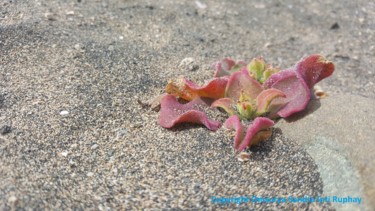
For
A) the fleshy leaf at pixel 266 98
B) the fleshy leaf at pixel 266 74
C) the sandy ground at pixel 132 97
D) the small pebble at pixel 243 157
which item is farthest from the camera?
the fleshy leaf at pixel 266 74

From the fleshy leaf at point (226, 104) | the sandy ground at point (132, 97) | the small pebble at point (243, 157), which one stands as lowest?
the sandy ground at point (132, 97)

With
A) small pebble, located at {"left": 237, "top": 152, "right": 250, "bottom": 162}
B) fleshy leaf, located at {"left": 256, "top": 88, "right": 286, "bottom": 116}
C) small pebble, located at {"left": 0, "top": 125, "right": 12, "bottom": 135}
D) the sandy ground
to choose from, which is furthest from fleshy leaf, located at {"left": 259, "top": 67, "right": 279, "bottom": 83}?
small pebble, located at {"left": 0, "top": 125, "right": 12, "bottom": 135}

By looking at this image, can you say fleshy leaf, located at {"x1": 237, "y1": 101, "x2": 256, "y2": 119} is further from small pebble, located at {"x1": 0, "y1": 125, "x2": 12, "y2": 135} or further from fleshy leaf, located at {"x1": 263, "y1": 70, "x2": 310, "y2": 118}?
small pebble, located at {"x1": 0, "y1": 125, "x2": 12, "y2": 135}

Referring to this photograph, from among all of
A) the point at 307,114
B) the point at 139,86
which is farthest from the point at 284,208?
the point at 139,86

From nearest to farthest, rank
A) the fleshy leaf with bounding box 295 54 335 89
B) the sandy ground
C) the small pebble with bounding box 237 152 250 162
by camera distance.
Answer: the sandy ground → the small pebble with bounding box 237 152 250 162 → the fleshy leaf with bounding box 295 54 335 89

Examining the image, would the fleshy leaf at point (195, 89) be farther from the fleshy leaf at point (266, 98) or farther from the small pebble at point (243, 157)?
the small pebble at point (243, 157)

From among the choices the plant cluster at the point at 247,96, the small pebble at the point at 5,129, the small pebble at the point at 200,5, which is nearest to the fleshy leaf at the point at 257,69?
the plant cluster at the point at 247,96

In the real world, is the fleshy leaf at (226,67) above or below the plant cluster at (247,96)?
below
